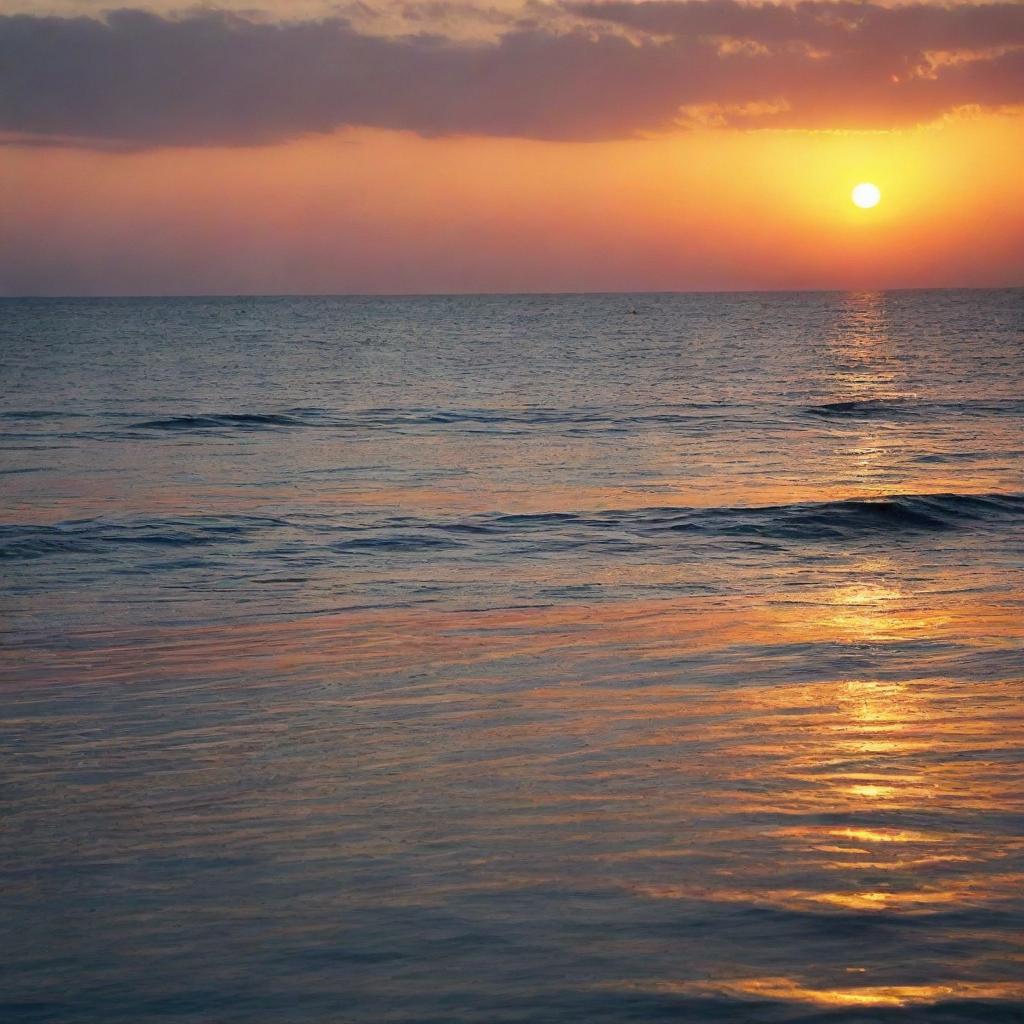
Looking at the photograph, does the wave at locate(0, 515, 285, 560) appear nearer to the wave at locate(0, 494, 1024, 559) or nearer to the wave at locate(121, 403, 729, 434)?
the wave at locate(0, 494, 1024, 559)

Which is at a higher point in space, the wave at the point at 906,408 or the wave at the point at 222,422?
the wave at the point at 222,422

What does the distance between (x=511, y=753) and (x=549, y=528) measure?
A: 1079 cm

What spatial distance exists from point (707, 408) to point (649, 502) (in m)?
21.4

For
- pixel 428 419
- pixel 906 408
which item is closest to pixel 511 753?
pixel 428 419

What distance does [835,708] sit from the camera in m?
8.76

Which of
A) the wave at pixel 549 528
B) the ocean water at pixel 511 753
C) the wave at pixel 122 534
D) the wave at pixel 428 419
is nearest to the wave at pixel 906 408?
the wave at pixel 428 419

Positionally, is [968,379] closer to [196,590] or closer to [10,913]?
[196,590]

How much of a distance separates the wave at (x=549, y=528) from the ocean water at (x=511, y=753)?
102 mm

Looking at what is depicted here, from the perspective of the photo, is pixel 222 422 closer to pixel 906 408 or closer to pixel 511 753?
pixel 906 408

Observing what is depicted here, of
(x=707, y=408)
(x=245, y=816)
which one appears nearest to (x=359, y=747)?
(x=245, y=816)

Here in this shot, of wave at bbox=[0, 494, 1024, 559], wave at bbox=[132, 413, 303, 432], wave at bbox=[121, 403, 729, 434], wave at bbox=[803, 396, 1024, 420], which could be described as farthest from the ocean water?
wave at bbox=[803, 396, 1024, 420]

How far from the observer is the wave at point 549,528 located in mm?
17078

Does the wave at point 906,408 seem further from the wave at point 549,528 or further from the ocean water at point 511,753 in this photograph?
the wave at point 549,528

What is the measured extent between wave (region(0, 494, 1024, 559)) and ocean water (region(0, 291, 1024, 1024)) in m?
0.10
